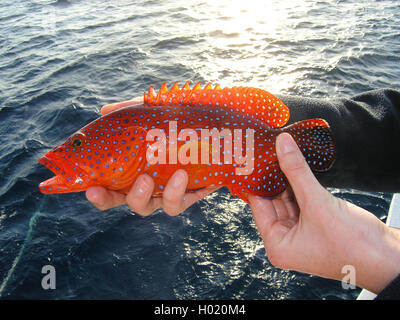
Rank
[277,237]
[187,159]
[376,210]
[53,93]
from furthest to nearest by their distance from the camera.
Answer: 1. [53,93]
2. [376,210]
3. [187,159]
4. [277,237]

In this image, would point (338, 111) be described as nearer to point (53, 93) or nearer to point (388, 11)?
point (53, 93)

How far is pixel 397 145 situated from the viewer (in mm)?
4812

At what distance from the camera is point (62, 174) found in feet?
13.5

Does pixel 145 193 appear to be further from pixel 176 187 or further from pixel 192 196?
pixel 192 196

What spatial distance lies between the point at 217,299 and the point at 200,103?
3.93 meters

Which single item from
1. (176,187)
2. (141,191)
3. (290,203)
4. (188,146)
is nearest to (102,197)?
(141,191)

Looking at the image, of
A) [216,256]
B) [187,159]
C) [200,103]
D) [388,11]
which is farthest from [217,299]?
[388,11]

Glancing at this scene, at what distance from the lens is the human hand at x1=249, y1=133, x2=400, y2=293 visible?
3.43m

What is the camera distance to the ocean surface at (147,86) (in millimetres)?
6383

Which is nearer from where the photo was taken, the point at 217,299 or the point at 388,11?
the point at 217,299

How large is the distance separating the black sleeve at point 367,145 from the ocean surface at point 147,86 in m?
2.53

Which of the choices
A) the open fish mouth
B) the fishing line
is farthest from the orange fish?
the fishing line

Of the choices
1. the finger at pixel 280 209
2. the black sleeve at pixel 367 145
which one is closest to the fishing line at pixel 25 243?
the finger at pixel 280 209

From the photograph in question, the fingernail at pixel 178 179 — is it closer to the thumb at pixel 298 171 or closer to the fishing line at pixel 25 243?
the thumb at pixel 298 171
